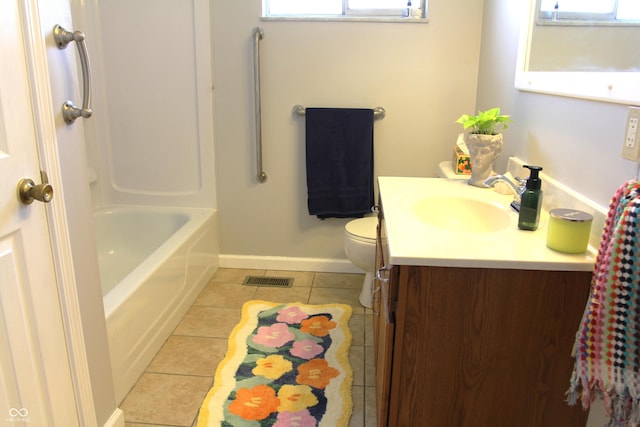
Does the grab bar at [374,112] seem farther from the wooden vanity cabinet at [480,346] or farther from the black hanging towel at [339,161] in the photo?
the wooden vanity cabinet at [480,346]

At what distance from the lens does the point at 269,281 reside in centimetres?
285

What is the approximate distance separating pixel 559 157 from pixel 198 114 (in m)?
1.97

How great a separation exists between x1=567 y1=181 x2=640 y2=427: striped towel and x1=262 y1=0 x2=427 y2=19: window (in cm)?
199

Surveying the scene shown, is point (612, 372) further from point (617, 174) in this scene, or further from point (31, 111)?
point (31, 111)

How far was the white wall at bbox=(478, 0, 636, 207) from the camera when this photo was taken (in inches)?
46.7

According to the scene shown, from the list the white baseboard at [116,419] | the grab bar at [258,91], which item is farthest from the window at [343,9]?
the white baseboard at [116,419]

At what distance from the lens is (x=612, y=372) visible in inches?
35.9

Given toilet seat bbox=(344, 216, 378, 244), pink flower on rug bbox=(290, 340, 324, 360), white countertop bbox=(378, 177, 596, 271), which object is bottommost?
pink flower on rug bbox=(290, 340, 324, 360)

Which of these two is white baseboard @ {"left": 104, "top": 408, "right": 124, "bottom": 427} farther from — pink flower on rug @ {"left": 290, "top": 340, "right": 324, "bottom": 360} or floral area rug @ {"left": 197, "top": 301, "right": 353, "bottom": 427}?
pink flower on rug @ {"left": 290, "top": 340, "right": 324, "bottom": 360}

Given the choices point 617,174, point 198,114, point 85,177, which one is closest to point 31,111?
point 85,177

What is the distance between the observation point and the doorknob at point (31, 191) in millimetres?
1134

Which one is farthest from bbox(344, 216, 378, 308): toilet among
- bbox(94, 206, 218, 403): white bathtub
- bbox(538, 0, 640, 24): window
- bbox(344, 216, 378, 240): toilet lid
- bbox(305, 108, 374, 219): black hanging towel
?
bbox(538, 0, 640, 24): window

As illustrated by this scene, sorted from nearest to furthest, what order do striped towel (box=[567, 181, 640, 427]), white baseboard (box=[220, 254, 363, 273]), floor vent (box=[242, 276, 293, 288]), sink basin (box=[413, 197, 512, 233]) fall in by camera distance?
striped towel (box=[567, 181, 640, 427])
sink basin (box=[413, 197, 512, 233])
floor vent (box=[242, 276, 293, 288])
white baseboard (box=[220, 254, 363, 273])

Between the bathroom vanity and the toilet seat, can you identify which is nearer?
the bathroom vanity
